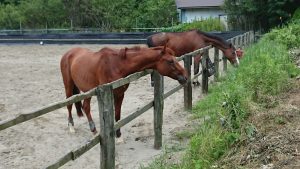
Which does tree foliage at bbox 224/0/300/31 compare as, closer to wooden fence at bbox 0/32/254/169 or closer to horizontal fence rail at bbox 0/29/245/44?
horizontal fence rail at bbox 0/29/245/44

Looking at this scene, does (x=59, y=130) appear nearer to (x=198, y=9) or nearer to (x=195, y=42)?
(x=195, y=42)

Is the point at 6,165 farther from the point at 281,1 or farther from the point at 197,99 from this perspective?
the point at 281,1

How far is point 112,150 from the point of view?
14.6ft

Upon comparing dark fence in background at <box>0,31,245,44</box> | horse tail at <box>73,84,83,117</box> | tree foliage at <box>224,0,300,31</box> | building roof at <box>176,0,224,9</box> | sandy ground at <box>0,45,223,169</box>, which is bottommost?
sandy ground at <box>0,45,223,169</box>

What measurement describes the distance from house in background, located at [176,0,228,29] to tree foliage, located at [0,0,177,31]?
982 mm

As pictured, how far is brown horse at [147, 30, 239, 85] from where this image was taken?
1161 cm

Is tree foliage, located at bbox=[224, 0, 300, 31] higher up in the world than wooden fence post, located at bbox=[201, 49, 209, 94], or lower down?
higher up

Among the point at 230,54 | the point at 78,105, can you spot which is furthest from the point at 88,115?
the point at 230,54

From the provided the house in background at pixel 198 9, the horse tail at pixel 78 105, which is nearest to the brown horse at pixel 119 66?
the horse tail at pixel 78 105

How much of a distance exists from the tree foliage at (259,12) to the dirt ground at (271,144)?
A: 922 inches

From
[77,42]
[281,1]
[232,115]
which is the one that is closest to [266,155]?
[232,115]

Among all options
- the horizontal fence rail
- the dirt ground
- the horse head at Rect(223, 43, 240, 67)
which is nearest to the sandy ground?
the dirt ground

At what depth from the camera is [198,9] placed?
41.5 meters

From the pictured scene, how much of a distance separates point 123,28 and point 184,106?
32.0m
